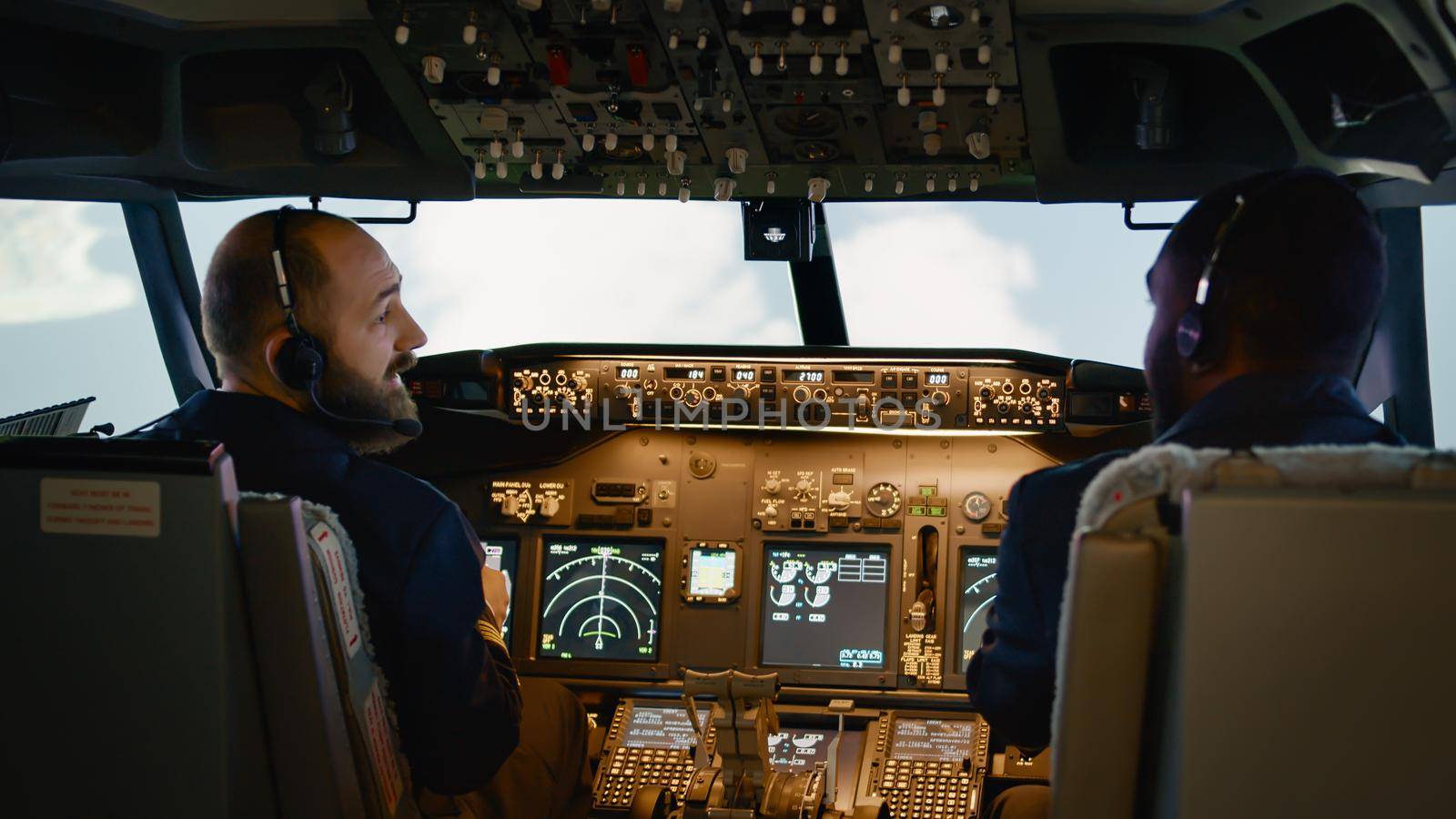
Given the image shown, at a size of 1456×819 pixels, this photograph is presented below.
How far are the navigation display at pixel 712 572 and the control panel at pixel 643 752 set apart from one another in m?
0.27

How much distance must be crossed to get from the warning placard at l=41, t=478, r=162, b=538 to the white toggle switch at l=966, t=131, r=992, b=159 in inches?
71.8

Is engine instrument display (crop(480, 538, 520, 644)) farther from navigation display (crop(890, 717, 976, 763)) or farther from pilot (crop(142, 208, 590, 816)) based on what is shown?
pilot (crop(142, 208, 590, 816))

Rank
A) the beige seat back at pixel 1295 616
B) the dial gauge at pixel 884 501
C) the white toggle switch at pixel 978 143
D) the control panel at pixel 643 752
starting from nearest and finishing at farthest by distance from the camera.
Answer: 1. the beige seat back at pixel 1295 616
2. the white toggle switch at pixel 978 143
3. the control panel at pixel 643 752
4. the dial gauge at pixel 884 501

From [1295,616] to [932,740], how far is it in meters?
2.01

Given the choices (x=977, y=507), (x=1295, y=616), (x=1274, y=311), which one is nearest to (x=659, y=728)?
(x=977, y=507)

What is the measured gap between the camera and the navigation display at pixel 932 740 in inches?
121

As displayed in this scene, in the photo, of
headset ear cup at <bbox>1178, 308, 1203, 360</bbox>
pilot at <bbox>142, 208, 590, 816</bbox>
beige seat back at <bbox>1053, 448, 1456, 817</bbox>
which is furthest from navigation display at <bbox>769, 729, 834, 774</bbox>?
beige seat back at <bbox>1053, 448, 1456, 817</bbox>

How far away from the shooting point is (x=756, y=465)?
3393 mm

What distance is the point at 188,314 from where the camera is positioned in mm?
3770

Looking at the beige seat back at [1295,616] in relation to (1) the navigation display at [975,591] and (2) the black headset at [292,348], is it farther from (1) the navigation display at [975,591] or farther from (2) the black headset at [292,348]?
(1) the navigation display at [975,591]

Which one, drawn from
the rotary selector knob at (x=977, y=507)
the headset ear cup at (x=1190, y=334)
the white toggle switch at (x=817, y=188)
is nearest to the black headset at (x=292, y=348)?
the headset ear cup at (x=1190, y=334)

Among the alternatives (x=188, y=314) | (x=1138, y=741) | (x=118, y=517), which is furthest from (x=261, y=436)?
(x=188, y=314)

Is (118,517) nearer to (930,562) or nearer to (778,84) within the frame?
(778,84)

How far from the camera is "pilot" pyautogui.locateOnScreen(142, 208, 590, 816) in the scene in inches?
74.3
